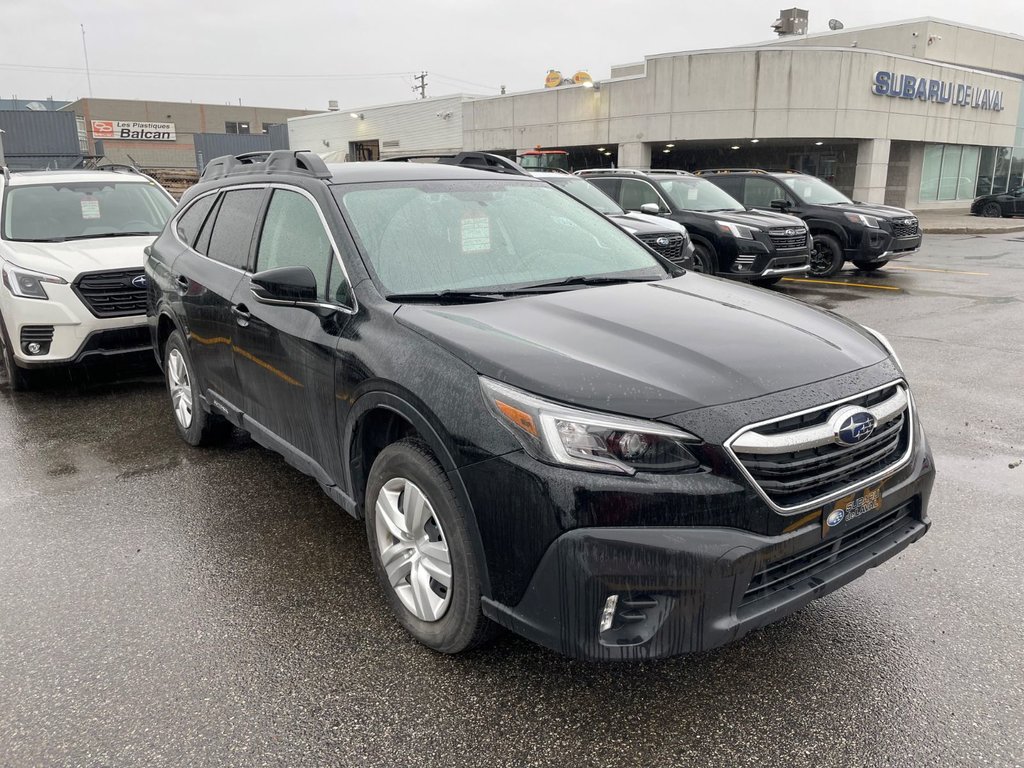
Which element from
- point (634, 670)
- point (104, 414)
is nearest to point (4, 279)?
point (104, 414)

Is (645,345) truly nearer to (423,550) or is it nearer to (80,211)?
(423,550)

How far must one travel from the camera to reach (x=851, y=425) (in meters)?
2.53

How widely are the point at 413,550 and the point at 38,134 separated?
4528 centimetres

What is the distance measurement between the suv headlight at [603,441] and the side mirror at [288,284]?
1.34 metres

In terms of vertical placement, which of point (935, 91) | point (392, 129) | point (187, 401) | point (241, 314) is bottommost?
point (187, 401)

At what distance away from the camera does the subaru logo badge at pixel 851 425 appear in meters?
2.50

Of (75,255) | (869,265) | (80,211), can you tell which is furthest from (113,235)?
(869,265)

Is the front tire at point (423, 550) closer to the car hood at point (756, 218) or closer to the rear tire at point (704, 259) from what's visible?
the rear tire at point (704, 259)

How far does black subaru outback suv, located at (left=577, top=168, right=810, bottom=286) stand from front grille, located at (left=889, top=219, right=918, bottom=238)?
6.85 feet

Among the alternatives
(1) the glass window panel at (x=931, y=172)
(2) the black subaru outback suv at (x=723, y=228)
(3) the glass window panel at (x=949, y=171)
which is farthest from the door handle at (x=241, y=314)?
(3) the glass window panel at (x=949, y=171)

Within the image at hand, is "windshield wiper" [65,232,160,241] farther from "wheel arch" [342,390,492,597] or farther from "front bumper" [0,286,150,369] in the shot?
"wheel arch" [342,390,492,597]

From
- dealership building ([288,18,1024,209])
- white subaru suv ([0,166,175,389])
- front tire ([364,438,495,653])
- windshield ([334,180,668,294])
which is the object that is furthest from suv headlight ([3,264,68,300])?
dealership building ([288,18,1024,209])

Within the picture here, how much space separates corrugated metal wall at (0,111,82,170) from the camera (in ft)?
125

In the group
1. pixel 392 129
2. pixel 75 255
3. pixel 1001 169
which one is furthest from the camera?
pixel 392 129
